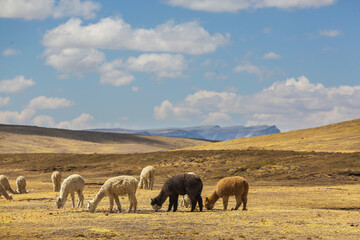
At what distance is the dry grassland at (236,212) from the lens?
59.4 ft

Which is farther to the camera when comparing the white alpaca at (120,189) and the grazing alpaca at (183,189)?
the grazing alpaca at (183,189)

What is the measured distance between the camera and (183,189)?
80.8 ft

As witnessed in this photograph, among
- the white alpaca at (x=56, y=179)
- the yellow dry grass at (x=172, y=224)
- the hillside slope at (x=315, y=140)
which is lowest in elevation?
the yellow dry grass at (x=172, y=224)

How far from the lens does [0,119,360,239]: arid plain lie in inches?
728

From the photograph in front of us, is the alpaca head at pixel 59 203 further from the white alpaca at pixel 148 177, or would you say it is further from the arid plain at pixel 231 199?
the white alpaca at pixel 148 177

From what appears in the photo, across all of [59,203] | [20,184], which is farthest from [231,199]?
[20,184]

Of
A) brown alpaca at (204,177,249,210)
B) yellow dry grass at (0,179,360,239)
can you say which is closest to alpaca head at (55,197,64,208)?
yellow dry grass at (0,179,360,239)

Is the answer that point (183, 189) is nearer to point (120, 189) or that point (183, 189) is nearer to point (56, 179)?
point (120, 189)

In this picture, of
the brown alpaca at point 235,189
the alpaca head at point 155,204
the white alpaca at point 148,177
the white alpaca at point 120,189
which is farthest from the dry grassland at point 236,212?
the white alpaca at point 148,177

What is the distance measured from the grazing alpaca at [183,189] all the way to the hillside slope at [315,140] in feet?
154

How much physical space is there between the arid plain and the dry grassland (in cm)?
4

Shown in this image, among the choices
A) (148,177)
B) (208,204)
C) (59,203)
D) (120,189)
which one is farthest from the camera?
(148,177)

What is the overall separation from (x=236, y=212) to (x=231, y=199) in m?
9.02

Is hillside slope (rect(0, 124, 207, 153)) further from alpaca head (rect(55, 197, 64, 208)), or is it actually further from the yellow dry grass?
the yellow dry grass
